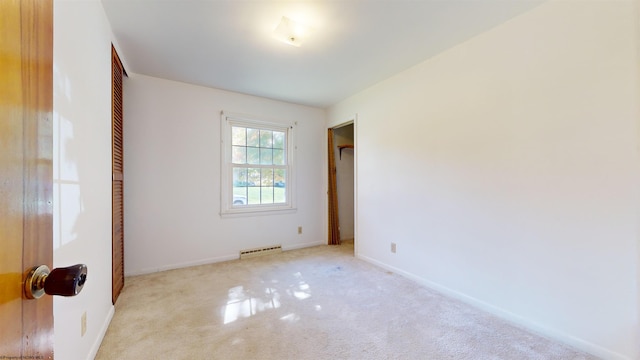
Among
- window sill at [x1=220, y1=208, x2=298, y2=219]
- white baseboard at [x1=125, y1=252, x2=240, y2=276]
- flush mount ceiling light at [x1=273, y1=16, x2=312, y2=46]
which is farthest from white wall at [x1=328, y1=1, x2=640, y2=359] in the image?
white baseboard at [x1=125, y1=252, x2=240, y2=276]

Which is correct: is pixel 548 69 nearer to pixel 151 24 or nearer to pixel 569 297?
pixel 569 297

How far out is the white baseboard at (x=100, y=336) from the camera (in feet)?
5.23

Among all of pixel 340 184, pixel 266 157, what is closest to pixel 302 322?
pixel 266 157

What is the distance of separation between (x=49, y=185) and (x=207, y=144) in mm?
3047

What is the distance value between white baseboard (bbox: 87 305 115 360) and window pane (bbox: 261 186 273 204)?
2.19m

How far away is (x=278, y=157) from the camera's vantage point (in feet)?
13.7

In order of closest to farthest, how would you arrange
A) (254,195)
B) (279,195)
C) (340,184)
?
(254,195), (279,195), (340,184)

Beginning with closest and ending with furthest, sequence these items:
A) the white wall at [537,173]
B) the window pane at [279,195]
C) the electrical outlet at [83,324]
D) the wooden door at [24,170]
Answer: the wooden door at [24,170] → the electrical outlet at [83,324] → the white wall at [537,173] → the window pane at [279,195]

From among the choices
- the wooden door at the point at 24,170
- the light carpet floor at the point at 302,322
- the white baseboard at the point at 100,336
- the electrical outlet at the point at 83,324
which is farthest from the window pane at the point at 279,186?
the wooden door at the point at 24,170

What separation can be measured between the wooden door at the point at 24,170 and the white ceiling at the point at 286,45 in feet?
5.48

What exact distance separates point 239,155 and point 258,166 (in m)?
0.33

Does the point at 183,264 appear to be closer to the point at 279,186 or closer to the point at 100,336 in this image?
the point at 100,336

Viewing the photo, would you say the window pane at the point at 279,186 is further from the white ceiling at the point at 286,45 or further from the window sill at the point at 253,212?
the white ceiling at the point at 286,45

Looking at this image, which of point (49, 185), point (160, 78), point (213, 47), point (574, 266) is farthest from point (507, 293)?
point (160, 78)
